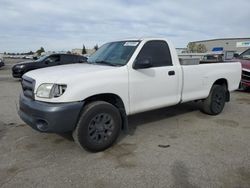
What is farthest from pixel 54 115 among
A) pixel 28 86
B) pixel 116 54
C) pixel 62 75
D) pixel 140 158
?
pixel 116 54

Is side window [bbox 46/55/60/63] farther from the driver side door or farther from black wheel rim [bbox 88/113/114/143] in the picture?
black wheel rim [bbox 88/113/114/143]

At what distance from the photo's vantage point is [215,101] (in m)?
6.56

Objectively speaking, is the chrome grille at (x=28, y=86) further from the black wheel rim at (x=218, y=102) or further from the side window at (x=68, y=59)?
the side window at (x=68, y=59)

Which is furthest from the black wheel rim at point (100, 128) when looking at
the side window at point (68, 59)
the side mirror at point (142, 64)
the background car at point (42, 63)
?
the side window at point (68, 59)

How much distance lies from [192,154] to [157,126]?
1.57 m

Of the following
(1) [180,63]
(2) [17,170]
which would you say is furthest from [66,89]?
(1) [180,63]

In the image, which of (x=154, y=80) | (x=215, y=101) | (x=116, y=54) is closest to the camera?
(x=154, y=80)

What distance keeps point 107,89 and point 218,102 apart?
3646mm

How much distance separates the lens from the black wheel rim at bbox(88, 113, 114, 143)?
4141 mm

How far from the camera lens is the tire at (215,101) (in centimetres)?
645

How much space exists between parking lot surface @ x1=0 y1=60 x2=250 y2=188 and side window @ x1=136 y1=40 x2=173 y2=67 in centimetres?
142

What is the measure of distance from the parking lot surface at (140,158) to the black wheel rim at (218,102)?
0.62 metres

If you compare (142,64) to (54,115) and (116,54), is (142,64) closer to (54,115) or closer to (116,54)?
(116,54)

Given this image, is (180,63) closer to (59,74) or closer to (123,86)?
(123,86)
